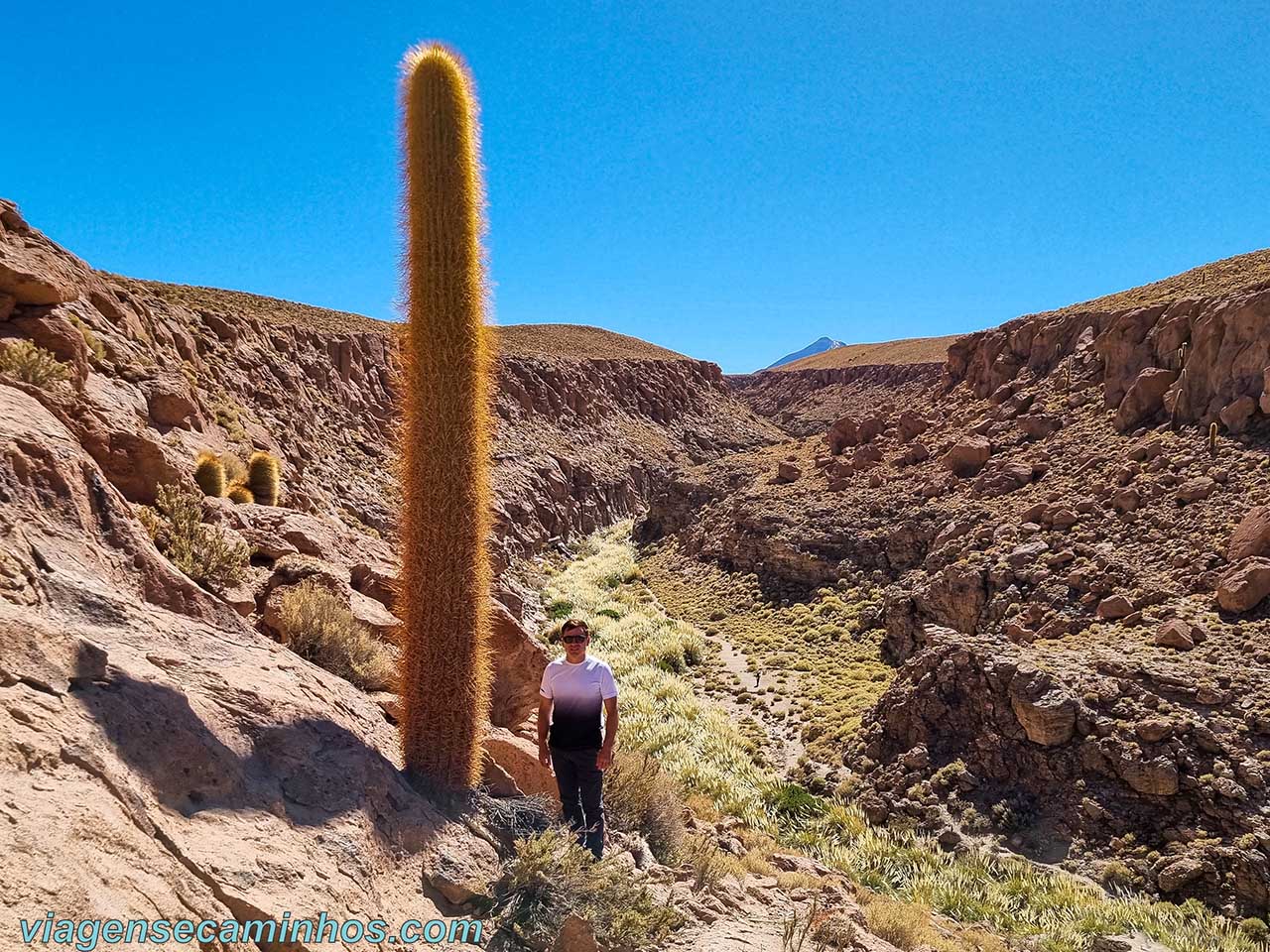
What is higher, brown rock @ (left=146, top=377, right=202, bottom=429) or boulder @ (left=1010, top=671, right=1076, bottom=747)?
brown rock @ (left=146, top=377, right=202, bottom=429)

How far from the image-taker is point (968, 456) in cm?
2416

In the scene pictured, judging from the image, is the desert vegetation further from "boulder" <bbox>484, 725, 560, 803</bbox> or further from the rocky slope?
the rocky slope

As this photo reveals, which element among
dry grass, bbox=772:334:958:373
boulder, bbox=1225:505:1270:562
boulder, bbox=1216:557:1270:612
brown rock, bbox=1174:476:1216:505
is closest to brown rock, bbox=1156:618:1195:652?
boulder, bbox=1216:557:1270:612

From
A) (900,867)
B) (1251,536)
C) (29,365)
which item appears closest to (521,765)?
(29,365)

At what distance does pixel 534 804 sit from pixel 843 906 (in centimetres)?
298

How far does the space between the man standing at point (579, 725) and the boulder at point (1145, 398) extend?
2086 centimetres

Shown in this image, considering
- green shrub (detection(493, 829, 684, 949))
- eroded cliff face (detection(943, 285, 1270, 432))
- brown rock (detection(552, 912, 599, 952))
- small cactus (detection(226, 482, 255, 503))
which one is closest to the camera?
brown rock (detection(552, 912, 599, 952))

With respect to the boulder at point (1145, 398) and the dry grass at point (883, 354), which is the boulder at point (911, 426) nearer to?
the boulder at point (1145, 398)

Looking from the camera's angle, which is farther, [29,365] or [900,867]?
[900,867]

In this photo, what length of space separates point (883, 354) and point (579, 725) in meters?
91.9

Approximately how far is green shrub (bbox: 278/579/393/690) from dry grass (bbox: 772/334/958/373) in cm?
7595

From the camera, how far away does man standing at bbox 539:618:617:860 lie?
507 centimetres

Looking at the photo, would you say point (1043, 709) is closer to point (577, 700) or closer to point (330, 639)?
point (577, 700)

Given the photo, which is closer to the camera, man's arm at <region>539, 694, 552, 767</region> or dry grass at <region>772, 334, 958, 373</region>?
man's arm at <region>539, 694, 552, 767</region>
